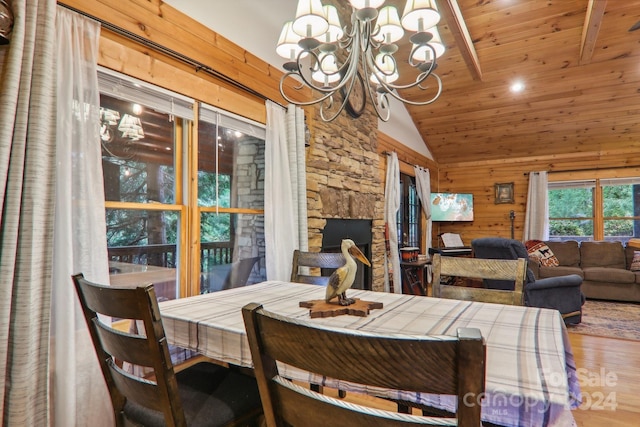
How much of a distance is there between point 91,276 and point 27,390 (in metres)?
0.47

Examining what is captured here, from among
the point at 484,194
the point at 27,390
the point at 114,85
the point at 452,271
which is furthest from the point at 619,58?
the point at 27,390

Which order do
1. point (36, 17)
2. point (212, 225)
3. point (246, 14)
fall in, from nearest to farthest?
point (36, 17) → point (212, 225) → point (246, 14)

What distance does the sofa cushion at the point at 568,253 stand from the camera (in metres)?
5.32

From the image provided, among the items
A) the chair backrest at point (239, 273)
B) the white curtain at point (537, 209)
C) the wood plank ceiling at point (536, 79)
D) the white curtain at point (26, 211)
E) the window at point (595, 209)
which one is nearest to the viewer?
the white curtain at point (26, 211)

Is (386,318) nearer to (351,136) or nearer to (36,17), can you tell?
(36,17)

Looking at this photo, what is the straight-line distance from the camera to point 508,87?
5062 mm

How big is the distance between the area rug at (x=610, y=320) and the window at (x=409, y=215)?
2635 millimetres

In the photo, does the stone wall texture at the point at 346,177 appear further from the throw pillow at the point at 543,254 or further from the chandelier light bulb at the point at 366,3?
the throw pillow at the point at 543,254

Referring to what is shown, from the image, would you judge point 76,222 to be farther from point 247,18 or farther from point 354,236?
point 354,236

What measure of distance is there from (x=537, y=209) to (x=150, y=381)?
703 cm

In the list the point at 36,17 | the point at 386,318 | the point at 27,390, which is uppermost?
the point at 36,17

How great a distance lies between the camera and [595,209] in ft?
20.1

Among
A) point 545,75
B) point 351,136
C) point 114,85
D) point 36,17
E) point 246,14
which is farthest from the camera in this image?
point 545,75

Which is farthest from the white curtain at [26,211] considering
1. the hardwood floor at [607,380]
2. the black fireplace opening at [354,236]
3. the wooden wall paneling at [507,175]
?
the wooden wall paneling at [507,175]
